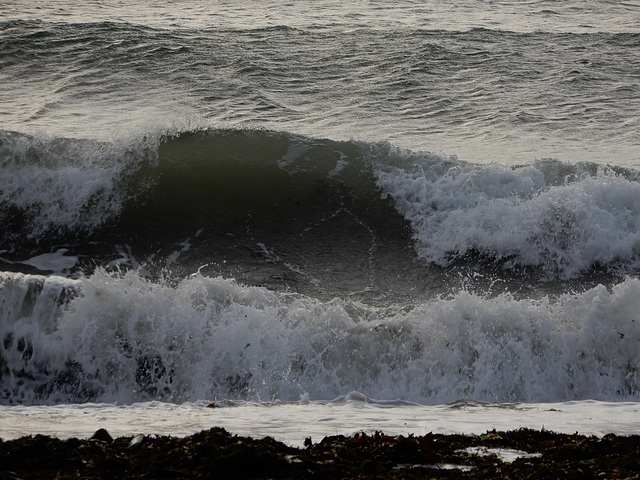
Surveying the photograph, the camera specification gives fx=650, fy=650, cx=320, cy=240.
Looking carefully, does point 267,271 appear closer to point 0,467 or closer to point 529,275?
point 529,275

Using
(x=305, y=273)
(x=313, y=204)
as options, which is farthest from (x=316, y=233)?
(x=305, y=273)

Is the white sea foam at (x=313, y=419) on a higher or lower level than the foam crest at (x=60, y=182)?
lower

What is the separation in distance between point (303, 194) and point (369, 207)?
45.0 inches

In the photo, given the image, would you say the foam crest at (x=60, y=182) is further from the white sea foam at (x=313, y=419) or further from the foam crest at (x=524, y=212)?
the white sea foam at (x=313, y=419)

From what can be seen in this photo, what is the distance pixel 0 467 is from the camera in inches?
134

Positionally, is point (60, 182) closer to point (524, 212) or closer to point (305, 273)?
point (305, 273)

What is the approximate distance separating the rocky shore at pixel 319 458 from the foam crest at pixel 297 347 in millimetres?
2189

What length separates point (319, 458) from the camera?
3.68 meters

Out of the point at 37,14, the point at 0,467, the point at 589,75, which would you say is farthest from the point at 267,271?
the point at 37,14

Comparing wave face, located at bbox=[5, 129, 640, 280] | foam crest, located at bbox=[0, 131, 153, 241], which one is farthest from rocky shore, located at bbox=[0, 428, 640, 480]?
foam crest, located at bbox=[0, 131, 153, 241]

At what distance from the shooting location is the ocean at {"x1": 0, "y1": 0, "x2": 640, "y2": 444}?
6.31 metres

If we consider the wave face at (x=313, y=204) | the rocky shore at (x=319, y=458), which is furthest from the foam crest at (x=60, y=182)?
the rocky shore at (x=319, y=458)

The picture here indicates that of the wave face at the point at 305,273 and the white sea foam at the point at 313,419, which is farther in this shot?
the wave face at the point at 305,273

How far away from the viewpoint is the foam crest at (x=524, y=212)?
911 centimetres
